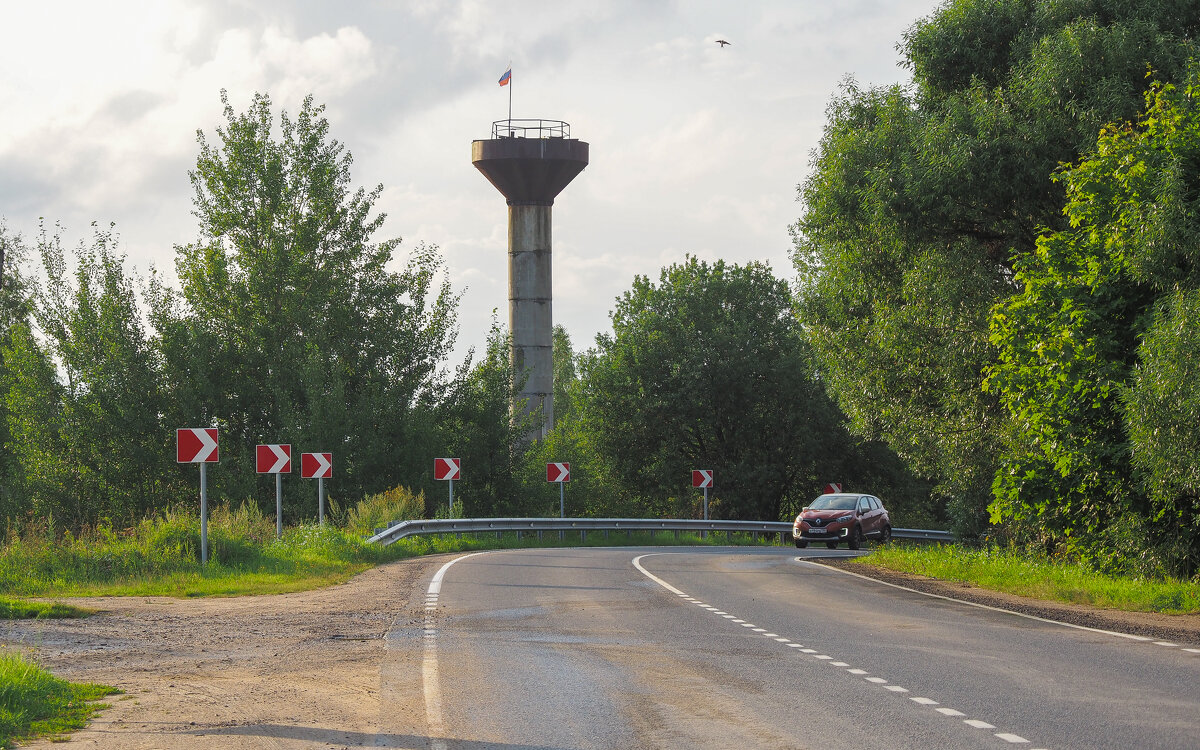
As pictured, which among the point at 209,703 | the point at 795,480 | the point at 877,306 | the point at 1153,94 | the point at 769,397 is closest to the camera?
the point at 209,703

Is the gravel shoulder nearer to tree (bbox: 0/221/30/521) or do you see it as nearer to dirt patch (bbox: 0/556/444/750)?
dirt patch (bbox: 0/556/444/750)

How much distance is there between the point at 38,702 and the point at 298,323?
3864cm

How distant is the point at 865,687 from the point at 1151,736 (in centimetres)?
243

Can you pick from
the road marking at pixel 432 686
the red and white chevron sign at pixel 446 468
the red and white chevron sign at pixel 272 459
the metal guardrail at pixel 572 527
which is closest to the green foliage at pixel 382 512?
the metal guardrail at pixel 572 527

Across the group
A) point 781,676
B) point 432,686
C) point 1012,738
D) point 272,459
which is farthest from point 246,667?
point 272,459

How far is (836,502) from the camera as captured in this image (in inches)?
1385

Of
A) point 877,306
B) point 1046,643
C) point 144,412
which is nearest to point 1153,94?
point 877,306

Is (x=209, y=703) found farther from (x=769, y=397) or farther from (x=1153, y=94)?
(x=769, y=397)

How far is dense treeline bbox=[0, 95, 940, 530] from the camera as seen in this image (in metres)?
43.5

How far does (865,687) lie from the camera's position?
9586 millimetres

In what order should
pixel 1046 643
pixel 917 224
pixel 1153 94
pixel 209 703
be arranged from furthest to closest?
pixel 917 224
pixel 1153 94
pixel 1046 643
pixel 209 703

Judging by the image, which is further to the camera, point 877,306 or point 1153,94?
point 877,306

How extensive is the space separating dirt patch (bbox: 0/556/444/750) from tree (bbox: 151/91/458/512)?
2677 cm

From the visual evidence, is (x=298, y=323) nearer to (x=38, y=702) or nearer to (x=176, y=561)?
(x=176, y=561)
